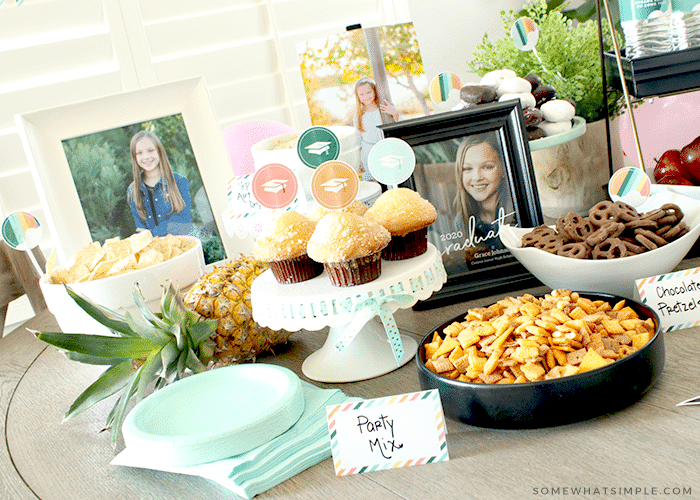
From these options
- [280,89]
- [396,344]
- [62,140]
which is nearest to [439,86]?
[396,344]

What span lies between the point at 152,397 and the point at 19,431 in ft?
1.15

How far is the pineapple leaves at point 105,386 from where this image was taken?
1.04 meters

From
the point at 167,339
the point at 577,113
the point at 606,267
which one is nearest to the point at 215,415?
the point at 167,339

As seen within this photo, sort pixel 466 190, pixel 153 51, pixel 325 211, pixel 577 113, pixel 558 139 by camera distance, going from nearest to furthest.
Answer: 1. pixel 325 211
2. pixel 466 190
3. pixel 558 139
4. pixel 577 113
5. pixel 153 51

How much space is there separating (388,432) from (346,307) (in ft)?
0.84

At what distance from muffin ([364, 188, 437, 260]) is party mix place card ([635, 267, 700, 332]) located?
14.1 inches

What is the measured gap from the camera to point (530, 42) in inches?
60.7

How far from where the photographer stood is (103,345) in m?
1.06

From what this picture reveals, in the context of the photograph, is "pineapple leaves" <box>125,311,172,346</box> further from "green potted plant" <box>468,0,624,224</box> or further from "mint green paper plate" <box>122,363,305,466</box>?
"green potted plant" <box>468,0,624,224</box>

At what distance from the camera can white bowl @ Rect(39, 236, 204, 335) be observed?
48.9 inches

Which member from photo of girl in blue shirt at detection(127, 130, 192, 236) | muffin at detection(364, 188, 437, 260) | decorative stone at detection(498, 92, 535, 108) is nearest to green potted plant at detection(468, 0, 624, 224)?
decorative stone at detection(498, 92, 535, 108)

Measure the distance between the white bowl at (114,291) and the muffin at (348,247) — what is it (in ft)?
1.27

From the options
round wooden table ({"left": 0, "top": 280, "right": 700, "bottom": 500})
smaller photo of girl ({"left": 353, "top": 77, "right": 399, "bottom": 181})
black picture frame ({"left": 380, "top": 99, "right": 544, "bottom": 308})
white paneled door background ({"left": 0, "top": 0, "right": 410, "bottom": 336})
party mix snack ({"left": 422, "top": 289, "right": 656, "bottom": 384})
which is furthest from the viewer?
white paneled door background ({"left": 0, "top": 0, "right": 410, "bottom": 336})

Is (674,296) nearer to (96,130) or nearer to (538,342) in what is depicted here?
(538,342)
